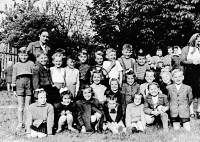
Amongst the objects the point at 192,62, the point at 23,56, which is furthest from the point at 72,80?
the point at 192,62

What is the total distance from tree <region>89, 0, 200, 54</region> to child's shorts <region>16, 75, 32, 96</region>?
10.8 m

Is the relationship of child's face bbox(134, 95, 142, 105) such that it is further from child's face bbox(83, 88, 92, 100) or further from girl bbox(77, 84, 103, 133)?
child's face bbox(83, 88, 92, 100)

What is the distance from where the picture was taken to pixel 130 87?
6445mm

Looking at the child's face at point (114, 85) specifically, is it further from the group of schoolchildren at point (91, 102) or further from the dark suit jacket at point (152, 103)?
the dark suit jacket at point (152, 103)

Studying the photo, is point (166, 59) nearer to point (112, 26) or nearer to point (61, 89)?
point (61, 89)

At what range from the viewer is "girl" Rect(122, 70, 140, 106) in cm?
638

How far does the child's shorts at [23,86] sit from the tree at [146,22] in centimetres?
1084

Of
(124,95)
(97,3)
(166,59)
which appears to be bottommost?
(124,95)

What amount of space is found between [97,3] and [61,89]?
43.9ft

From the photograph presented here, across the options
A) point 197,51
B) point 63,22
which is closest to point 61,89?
point 197,51

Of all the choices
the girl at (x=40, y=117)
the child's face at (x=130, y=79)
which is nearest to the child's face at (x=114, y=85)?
the child's face at (x=130, y=79)

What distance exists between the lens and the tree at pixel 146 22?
52.4ft

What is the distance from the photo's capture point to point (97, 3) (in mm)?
18875

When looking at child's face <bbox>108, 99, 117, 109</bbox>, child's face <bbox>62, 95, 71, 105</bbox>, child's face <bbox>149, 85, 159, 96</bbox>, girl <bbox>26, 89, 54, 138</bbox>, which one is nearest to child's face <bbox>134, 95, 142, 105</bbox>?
child's face <bbox>149, 85, 159, 96</bbox>
